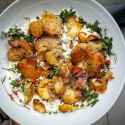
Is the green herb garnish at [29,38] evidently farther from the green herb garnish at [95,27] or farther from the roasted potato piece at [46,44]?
the green herb garnish at [95,27]

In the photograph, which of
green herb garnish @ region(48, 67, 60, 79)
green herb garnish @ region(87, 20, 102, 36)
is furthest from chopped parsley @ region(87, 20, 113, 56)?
green herb garnish @ region(48, 67, 60, 79)

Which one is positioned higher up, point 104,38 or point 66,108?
point 104,38

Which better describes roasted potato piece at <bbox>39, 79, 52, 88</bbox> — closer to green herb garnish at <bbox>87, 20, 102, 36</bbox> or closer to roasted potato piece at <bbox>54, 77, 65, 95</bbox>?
roasted potato piece at <bbox>54, 77, 65, 95</bbox>

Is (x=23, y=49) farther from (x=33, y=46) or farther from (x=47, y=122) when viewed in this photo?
(x=47, y=122)

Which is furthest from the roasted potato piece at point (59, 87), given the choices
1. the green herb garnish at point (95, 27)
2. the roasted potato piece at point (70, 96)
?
the green herb garnish at point (95, 27)

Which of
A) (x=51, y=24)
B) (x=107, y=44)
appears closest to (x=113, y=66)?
(x=107, y=44)

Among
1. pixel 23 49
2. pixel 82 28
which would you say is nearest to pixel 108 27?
pixel 82 28

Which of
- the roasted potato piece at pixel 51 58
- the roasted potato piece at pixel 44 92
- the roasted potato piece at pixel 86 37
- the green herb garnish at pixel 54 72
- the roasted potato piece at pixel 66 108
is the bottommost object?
the roasted potato piece at pixel 66 108

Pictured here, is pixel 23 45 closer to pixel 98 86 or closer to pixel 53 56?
pixel 53 56
